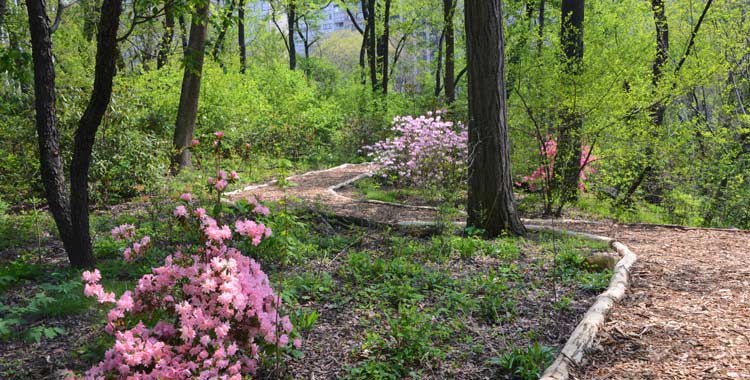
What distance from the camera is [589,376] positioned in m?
2.48

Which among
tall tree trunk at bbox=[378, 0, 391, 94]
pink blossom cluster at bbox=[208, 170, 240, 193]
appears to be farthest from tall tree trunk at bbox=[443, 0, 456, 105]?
pink blossom cluster at bbox=[208, 170, 240, 193]

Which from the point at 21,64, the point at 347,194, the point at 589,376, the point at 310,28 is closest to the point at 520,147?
the point at 347,194

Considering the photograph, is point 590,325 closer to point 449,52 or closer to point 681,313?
point 681,313

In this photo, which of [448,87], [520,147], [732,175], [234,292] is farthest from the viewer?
[448,87]

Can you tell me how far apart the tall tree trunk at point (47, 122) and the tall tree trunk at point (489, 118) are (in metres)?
3.74

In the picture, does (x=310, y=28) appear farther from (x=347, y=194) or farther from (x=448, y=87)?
(x=347, y=194)

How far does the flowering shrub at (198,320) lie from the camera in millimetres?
1912

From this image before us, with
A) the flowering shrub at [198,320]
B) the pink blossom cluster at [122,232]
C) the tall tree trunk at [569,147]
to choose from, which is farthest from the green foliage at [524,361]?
the tall tree trunk at [569,147]

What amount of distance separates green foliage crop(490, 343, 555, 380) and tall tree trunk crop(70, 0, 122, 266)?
122 inches

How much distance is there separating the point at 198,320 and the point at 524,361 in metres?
1.61

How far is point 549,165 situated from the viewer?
7.06 metres

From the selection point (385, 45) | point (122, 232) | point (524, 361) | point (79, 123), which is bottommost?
point (524, 361)

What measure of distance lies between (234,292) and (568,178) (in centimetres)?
591

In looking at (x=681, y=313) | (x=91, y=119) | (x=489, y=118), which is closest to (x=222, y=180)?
(x=91, y=119)
